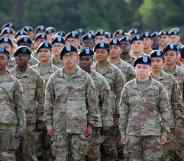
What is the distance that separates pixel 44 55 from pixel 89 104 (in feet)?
8.02

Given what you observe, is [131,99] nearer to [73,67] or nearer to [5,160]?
[73,67]

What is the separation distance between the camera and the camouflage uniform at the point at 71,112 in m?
13.2

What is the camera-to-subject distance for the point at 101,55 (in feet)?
49.8

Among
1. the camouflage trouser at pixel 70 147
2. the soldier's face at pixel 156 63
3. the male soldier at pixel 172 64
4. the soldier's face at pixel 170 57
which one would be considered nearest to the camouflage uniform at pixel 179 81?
the male soldier at pixel 172 64

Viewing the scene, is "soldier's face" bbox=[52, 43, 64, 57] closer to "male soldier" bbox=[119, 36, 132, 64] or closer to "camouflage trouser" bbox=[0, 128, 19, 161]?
"male soldier" bbox=[119, 36, 132, 64]

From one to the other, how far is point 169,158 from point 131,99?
2.77 metres

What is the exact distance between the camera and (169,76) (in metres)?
14.9

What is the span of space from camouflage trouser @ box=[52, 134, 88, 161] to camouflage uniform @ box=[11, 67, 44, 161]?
4.70ft

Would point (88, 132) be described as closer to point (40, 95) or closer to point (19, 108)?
point (19, 108)

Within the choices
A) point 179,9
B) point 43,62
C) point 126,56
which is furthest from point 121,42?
point 179,9

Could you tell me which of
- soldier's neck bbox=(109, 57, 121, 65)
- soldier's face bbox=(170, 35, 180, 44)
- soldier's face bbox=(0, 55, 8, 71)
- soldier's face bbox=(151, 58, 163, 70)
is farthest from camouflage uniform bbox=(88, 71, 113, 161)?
soldier's face bbox=(170, 35, 180, 44)

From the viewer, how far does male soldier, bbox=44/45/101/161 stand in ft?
43.3

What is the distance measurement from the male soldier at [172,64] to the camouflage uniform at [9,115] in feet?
11.6

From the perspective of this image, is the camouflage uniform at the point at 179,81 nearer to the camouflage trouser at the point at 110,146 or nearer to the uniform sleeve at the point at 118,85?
the uniform sleeve at the point at 118,85
